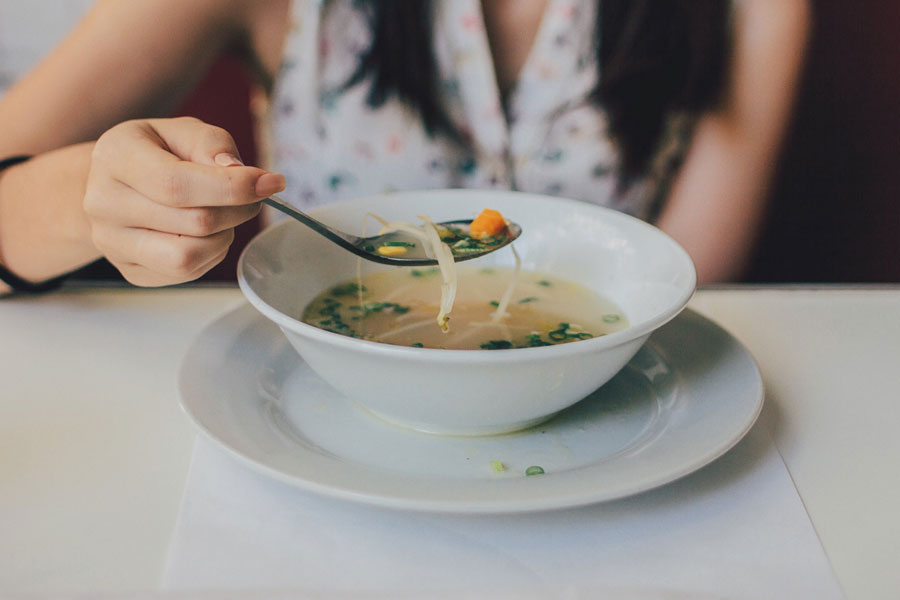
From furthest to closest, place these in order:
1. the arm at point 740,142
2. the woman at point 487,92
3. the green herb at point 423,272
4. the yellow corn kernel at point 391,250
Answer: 1. the arm at point 740,142
2. the woman at point 487,92
3. the green herb at point 423,272
4. the yellow corn kernel at point 391,250

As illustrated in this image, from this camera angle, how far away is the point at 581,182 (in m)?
1.62

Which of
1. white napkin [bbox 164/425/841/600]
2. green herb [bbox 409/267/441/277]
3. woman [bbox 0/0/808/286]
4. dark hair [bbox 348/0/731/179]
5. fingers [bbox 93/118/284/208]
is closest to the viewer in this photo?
white napkin [bbox 164/425/841/600]

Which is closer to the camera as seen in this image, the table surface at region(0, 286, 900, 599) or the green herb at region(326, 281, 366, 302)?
the table surface at region(0, 286, 900, 599)

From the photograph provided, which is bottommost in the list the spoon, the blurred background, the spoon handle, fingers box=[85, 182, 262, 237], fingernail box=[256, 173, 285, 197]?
the blurred background

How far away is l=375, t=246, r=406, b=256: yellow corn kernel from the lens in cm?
86

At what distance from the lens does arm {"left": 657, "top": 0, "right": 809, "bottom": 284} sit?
1658 mm

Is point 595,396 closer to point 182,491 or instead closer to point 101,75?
point 182,491

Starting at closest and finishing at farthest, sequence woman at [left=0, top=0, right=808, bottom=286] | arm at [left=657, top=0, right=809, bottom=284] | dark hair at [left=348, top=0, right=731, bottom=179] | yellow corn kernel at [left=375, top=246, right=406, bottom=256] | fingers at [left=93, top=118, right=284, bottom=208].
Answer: fingers at [left=93, top=118, right=284, bottom=208]
yellow corn kernel at [left=375, top=246, right=406, bottom=256]
woman at [left=0, top=0, right=808, bottom=286]
dark hair at [left=348, top=0, right=731, bottom=179]
arm at [left=657, top=0, right=809, bottom=284]

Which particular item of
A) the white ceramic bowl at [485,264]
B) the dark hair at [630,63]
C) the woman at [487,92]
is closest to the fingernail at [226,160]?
the white ceramic bowl at [485,264]

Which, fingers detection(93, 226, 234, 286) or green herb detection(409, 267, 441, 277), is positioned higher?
fingers detection(93, 226, 234, 286)

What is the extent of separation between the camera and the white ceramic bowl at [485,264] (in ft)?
1.89

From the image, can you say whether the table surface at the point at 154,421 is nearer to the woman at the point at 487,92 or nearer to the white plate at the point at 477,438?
the white plate at the point at 477,438

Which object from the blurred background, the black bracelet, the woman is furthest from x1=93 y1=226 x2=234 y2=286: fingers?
the blurred background

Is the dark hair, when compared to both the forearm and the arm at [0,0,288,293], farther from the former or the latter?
the forearm
